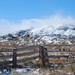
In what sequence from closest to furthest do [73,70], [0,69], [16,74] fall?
[16,74]
[73,70]
[0,69]

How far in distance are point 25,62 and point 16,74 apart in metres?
6.61

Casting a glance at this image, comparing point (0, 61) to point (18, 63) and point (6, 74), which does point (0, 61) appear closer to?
point (18, 63)

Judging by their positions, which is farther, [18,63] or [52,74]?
[18,63]

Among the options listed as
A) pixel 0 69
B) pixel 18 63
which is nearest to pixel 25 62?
pixel 18 63

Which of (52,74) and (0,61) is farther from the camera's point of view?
(0,61)

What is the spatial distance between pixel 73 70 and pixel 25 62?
5299 mm

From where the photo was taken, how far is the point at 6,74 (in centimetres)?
1241

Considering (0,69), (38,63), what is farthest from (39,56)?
(0,69)

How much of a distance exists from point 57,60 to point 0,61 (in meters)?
3.30

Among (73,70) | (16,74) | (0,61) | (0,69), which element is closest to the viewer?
(16,74)

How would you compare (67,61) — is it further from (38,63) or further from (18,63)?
(18,63)

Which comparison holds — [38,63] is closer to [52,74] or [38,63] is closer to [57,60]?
[57,60]

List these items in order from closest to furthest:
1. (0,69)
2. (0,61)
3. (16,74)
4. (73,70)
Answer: (16,74) < (73,70) < (0,69) < (0,61)

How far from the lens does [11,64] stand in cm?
1652
